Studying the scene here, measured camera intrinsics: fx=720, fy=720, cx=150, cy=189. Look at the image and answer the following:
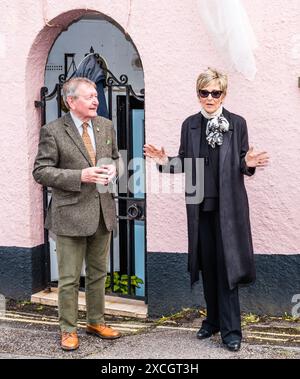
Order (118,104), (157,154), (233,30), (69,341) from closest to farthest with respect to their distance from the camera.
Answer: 1. (157,154)
2. (69,341)
3. (233,30)
4. (118,104)

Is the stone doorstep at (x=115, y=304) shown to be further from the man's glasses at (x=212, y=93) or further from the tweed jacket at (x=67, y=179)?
the man's glasses at (x=212, y=93)

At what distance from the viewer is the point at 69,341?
558 centimetres

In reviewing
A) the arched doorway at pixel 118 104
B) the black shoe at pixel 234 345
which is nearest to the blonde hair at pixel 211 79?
the arched doorway at pixel 118 104

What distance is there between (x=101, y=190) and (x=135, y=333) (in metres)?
1.38

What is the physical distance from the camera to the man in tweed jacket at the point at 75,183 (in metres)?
5.37

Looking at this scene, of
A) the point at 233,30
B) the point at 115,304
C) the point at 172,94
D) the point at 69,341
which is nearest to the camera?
the point at 69,341

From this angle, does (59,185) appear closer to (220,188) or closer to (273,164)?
(220,188)

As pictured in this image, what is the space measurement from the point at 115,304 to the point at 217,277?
1846 millimetres

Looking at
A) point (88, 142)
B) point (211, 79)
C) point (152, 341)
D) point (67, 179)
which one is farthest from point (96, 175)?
point (152, 341)

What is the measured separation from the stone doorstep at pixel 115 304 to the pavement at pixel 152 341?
4.8 inches

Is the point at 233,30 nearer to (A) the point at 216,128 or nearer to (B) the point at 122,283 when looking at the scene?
(A) the point at 216,128

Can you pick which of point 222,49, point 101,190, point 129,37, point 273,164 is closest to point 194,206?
point 101,190

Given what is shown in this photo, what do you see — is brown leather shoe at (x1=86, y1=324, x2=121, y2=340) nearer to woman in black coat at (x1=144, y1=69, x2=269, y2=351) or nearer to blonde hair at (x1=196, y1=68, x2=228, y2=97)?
woman in black coat at (x1=144, y1=69, x2=269, y2=351)

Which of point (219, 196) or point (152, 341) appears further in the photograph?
point (152, 341)
